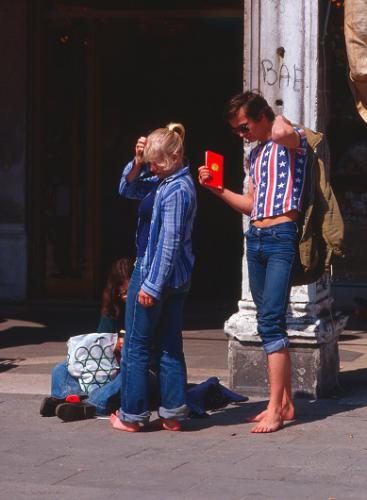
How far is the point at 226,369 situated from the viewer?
9984 mm

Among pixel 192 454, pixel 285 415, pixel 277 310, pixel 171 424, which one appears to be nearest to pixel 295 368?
pixel 285 415

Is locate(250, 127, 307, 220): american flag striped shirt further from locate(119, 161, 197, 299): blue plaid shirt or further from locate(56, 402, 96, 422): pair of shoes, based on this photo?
locate(56, 402, 96, 422): pair of shoes

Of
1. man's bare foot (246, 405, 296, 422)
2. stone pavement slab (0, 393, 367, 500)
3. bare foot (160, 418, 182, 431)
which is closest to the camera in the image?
stone pavement slab (0, 393, 367, 500)

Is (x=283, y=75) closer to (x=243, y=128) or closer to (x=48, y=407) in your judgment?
(x=243, y=128)

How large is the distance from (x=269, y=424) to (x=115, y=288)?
4.42 ft

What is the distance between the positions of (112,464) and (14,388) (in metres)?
2.52

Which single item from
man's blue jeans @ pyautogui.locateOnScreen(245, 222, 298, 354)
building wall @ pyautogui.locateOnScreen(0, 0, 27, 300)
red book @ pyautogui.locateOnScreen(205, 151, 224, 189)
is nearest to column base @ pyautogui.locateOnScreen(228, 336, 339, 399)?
man's blue jeans @ pyautogui.locateOnScreen(245, 222, 298, 354)

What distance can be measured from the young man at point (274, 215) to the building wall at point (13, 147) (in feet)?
23.1

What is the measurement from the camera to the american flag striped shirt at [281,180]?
7707mm

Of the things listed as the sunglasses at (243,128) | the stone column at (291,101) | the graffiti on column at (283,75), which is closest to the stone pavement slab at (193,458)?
the stone column at (291,101)

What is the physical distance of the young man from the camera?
7.68m

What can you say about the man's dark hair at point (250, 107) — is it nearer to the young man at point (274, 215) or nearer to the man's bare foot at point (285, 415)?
the young man at point (274, 215)

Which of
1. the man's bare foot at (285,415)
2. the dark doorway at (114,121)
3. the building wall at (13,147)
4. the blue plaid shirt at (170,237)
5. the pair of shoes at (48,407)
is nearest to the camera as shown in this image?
the blue plaid shirt at (170,237)

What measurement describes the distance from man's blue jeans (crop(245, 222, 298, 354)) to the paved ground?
545 mm
